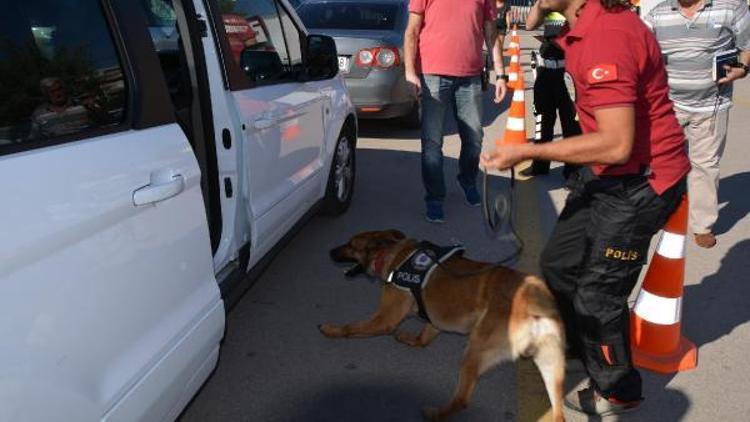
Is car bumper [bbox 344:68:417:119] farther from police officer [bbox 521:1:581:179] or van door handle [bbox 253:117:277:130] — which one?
van door handle [bbox 253:117:277:130]

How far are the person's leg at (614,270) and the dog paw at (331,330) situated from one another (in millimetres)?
1219

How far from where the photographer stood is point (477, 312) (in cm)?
267

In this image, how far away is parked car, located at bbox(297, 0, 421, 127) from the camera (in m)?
7.09

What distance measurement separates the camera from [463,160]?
5.25m

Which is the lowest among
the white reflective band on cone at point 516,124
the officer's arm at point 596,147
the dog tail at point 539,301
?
the white reflective band on cone at point 516,124

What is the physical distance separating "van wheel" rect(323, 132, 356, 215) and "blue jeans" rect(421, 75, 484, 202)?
620 mm

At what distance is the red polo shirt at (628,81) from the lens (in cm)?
203

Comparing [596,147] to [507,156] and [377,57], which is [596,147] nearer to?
[507,156]

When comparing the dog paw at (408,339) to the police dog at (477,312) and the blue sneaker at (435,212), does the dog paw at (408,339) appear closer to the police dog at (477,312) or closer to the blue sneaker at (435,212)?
the police dog at (477,312)

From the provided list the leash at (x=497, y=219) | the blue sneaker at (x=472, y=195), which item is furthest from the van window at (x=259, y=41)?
the blue sneaker at (x=472, y=195)

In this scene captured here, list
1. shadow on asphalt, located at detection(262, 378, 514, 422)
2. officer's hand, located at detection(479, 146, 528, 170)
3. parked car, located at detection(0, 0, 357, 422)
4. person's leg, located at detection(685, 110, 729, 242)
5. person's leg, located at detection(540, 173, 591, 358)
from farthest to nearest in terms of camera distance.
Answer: person's leg, located at detection(685, 110, 729, 242) → shadow on asphalt, located at detection(262, 378, 514, 422) → person's leg, located at detection(540, 173, 591, 358) → officer's hand, located at detection(479, 146, 528, 170) → parked car, located at detection(0, 0, 357, 422)

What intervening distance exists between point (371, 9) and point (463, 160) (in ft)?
11.4

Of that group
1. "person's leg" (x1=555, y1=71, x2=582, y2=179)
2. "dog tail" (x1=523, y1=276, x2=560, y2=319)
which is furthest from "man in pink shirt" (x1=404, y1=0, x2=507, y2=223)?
"dog tail" (x1=523, y1=276, x2=560, y2=319)

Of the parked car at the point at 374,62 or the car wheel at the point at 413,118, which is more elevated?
the parked car at the point at 374,62
